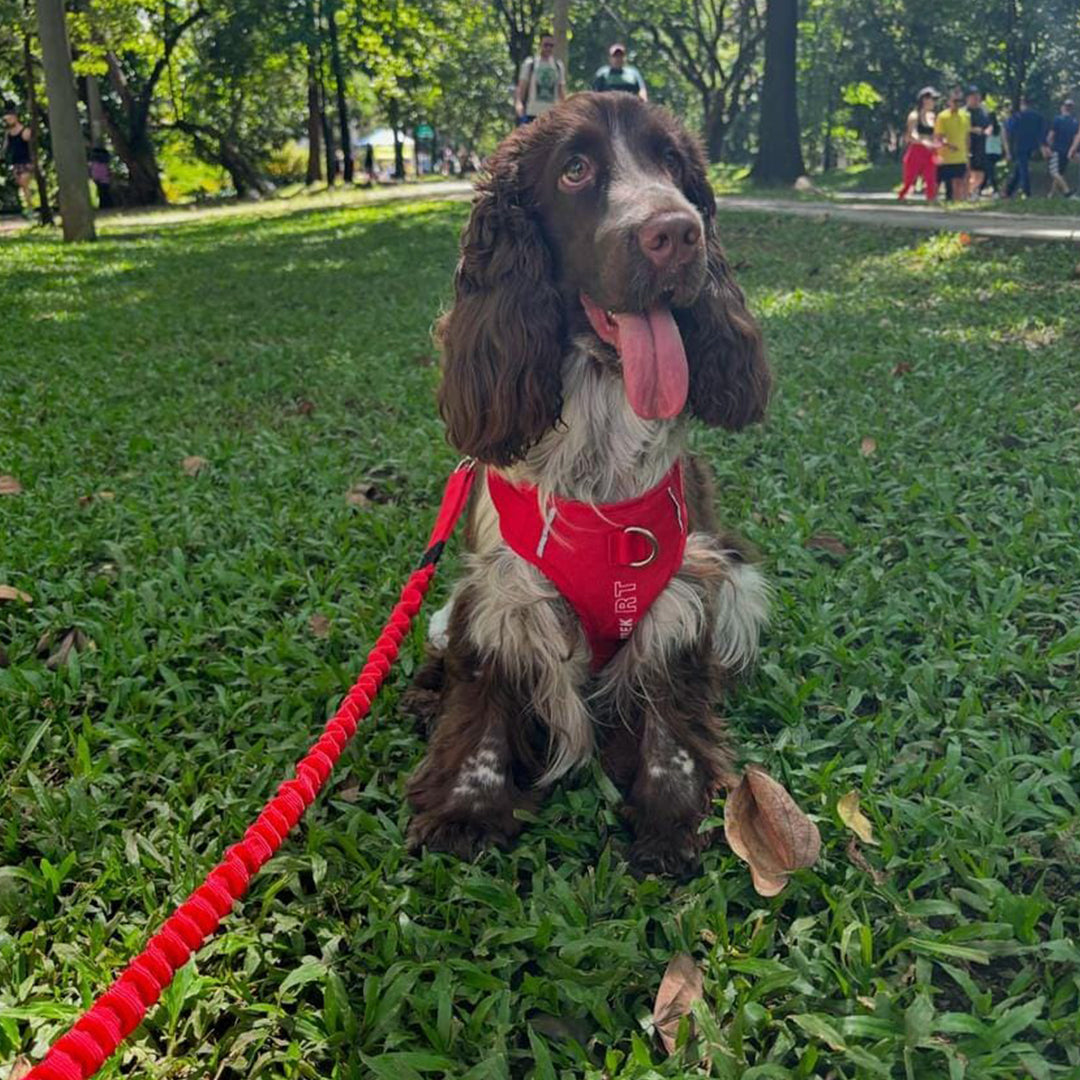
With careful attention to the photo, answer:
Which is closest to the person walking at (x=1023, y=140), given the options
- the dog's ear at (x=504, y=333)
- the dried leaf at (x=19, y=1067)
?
the dog's ear at (x=504, y=333)

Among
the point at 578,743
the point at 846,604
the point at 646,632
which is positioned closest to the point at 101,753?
the point at 578,743

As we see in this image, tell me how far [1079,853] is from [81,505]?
412cm

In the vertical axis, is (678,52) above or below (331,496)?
above

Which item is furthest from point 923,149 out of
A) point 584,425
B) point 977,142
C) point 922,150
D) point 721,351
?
point 584,425

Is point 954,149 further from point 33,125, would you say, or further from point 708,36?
point 708,36

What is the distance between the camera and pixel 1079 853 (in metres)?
2.23

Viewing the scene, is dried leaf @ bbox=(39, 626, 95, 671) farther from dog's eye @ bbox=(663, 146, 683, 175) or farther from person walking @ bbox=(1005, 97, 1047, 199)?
person walking @ bbox=(1005, 97, 1047, 199)

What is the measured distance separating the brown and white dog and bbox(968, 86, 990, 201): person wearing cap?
70.8 ft

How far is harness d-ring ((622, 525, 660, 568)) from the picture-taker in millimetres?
2551

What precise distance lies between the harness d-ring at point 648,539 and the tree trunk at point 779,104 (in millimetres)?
16934

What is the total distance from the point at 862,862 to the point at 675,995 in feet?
1.93

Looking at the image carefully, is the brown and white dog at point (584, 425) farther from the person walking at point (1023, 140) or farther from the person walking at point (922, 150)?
the person walking at point (1023, 140)

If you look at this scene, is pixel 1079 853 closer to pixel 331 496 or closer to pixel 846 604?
pixel 846 604

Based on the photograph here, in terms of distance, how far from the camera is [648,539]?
2572mm
